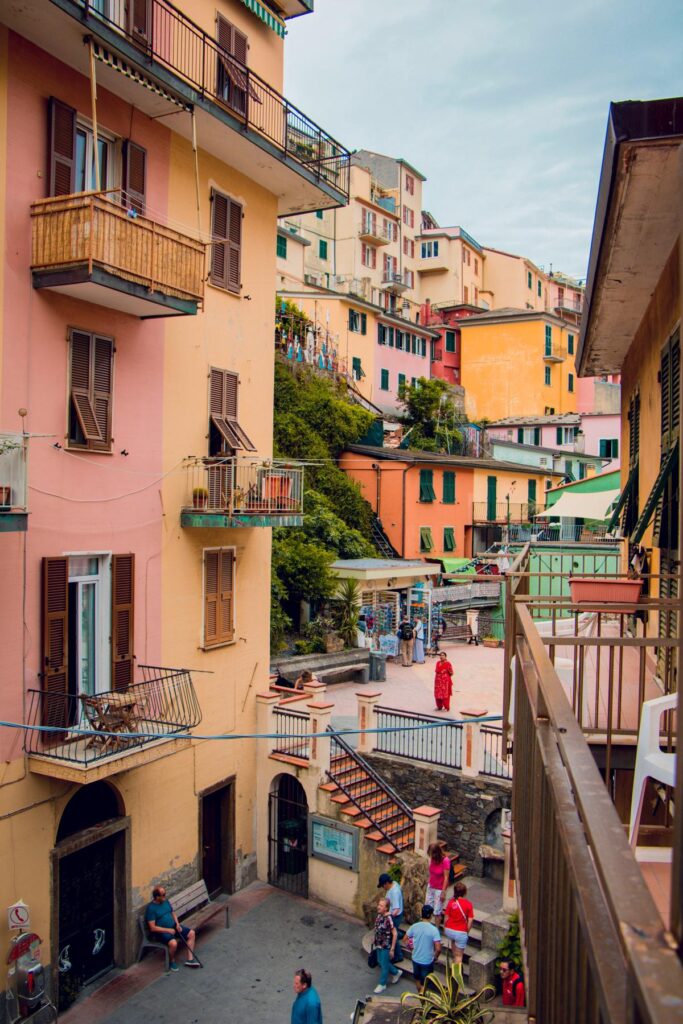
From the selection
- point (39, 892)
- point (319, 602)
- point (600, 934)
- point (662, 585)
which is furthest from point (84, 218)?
point (319, 602)

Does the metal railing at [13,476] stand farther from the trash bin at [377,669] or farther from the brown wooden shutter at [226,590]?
the trash bin at [377,669]

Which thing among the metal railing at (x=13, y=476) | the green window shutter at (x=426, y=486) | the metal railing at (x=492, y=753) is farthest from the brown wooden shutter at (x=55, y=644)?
the green window shutter at (x=426, y=486)

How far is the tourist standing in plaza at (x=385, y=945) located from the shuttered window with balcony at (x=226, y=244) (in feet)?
38.1

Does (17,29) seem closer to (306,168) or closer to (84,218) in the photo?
(84,218)

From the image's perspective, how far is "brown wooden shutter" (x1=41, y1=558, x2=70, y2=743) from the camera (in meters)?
11.9

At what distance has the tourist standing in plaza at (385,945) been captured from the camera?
43.7 feet

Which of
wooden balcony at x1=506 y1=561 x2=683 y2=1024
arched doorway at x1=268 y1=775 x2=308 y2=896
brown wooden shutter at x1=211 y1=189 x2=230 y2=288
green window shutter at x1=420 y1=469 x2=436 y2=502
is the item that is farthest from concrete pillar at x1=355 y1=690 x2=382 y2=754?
green window shutter at x1=420 y1=469 x2=436 y2=502

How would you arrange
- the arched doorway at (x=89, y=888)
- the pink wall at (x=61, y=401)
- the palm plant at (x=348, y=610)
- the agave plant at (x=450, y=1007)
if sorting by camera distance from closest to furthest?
the agave plant at (x=450, y=1007)
the pink wall at (x=61, y=401)
the arched doorway at (x=89, y=888)
the palm plant at (x=348, y=610)

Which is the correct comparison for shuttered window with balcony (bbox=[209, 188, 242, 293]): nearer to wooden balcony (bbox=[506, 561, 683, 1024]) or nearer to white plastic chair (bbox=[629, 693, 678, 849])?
white plastic chair (bbox=[629, 693, 678, 849])

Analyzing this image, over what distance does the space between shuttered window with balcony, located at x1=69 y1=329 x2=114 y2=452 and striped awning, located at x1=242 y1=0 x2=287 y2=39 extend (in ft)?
26.7

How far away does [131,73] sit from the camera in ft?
40.3

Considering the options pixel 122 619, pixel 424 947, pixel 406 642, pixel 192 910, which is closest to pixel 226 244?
pixel 122 619

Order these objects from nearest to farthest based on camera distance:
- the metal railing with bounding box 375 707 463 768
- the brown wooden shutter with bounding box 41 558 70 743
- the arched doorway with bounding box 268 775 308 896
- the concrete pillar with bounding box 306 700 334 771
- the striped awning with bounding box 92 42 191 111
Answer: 1. the striped awning with bounding box 92 42 191 111
2. the brown wooden shutter with bounding box 41 558 70 743
3. the concrete pillar with bounding box 306 700 334 771
4. the metal railing with bounding box 375 707 463 768
5. the arched doorway with bounding box 268 775 308 896

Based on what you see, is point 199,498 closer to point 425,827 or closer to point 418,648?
point 425,827
